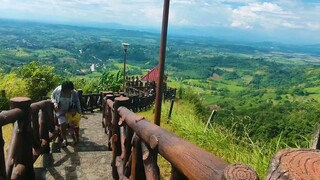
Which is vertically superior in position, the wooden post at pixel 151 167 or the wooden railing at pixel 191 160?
the wooden railing at pixel 191 160

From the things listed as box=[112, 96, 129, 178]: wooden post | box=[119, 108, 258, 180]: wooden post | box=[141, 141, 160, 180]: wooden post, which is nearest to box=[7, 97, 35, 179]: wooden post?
box=[112, 96, 129, 178]: wooden post

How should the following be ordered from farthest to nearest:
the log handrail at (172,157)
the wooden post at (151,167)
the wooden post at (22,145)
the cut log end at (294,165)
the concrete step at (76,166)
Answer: the concrete step at (76,166) → the wooden post at (22,145) → the wooden post at (151,167) → the log handrail at (172,157) → the cut log end at (294,165)

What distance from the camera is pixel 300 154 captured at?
0.94 meters

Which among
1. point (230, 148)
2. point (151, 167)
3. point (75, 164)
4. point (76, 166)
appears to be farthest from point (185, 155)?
point (230, 148)

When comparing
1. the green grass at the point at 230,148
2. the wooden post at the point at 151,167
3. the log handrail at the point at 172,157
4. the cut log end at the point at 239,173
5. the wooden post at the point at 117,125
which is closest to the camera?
the cut log end at the point at 239,173

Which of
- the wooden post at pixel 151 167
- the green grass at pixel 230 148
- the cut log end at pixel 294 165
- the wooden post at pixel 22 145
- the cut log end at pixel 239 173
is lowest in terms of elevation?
the green grass at pixel 230 148

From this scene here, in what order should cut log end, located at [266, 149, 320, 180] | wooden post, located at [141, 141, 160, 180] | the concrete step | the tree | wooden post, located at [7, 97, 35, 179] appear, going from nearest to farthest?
1. cut log end, located at [266, 149, 320, 180]
2. wooden post, located at [141, 141, 160, 180]
3. wooden post, located at [7, 97, 35, 179]
4. the concrete step
5. the tree

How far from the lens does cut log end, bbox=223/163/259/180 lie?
1.05 metres

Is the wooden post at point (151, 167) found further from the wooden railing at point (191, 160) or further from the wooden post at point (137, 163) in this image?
the wooden post at point (137, 163)

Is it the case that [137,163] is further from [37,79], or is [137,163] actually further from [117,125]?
[37,79]

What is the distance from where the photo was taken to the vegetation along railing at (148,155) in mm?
897

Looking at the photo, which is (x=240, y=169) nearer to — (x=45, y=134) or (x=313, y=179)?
(x=313, y=179)

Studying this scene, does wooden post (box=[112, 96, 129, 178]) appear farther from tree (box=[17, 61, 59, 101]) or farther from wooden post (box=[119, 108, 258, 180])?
tree (box=[17, 61, 59, 101])

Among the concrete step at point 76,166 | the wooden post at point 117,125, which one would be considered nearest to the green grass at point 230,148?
the concrete step at point 76,166
